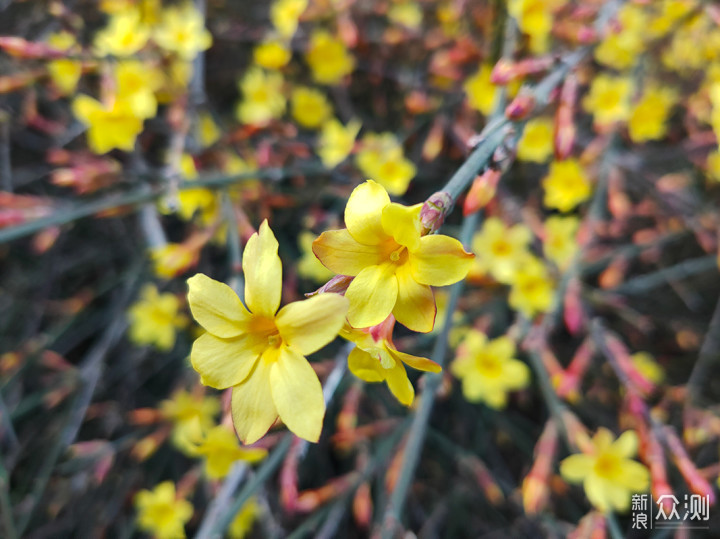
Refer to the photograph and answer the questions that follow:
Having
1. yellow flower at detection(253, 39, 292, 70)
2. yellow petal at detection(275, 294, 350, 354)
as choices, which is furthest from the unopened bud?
yellow flower at detection(253, 39, 292, 70)

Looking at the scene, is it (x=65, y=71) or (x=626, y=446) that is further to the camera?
(x=65, y=71)

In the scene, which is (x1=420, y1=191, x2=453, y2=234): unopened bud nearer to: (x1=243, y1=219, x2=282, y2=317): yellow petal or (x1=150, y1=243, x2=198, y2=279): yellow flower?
(x1=243, y1=219, x2=282, y2=317): yellow petal

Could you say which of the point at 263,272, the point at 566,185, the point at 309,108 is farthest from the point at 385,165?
the point at 263,272

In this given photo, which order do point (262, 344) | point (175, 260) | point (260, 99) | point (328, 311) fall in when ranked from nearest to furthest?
point (328, 311) → point (262, 344) → point (175, 260) → point (260, 99)

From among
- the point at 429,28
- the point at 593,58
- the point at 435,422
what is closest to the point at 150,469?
the point at 435,422

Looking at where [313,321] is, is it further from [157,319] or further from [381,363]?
[157,319]

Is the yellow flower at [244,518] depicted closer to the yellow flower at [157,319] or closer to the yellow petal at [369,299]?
the yellow flower at [157,319]

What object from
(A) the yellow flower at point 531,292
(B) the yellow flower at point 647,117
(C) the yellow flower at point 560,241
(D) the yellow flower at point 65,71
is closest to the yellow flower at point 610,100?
(B) the yellow flower at point 647,117
